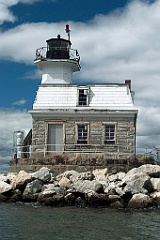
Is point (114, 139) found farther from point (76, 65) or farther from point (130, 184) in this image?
point (76, 65)

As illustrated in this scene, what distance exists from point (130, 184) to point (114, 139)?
591 centimetres

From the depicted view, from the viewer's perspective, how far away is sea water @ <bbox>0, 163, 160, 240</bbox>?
431 inches

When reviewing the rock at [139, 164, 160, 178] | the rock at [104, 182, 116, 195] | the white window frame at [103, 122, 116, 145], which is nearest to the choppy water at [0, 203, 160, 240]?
the rock at [104, 182, 116, 195]

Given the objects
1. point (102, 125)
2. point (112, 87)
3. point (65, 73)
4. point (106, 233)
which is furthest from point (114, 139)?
point (106, 233)

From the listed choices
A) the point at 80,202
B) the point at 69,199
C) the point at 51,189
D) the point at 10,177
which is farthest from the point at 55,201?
the point at 10,177

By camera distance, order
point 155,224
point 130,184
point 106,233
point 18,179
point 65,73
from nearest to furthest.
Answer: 1. point 106,233
2. point 155,224
3. point 130,184
4. point 18,179
5. point 65,73

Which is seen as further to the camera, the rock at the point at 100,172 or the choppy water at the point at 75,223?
the rock at the point at 100,172

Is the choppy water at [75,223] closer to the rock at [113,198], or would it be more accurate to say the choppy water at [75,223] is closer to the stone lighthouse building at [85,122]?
the rock at [113,198]

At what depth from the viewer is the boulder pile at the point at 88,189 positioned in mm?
15484

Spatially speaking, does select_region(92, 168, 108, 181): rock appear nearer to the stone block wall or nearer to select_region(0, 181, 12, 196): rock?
the stone block wall

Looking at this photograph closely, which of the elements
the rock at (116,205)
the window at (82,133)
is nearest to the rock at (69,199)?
the rock at (116,205)

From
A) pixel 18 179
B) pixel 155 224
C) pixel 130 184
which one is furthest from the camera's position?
pixel 18 179

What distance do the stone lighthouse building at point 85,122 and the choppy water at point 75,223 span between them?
6.26m

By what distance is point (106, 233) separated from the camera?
11211mm
